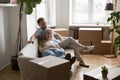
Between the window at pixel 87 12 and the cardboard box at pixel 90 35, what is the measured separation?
852 millimetres

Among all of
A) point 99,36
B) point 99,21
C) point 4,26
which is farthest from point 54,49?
point 99,21

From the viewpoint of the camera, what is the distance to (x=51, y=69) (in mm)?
2215

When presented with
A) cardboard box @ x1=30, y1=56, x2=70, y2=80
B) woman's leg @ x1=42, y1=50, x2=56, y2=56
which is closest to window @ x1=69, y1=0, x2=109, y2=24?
woman's leg @ x1=42, y1=50, x2=56, y2=56

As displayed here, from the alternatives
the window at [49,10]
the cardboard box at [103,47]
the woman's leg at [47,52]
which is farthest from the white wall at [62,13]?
the woman's leg at [47,52]

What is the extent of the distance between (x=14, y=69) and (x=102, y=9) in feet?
10.5

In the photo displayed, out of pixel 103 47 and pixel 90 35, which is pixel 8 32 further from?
pixel 103 47

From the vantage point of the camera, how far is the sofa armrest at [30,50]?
2741 millimetres

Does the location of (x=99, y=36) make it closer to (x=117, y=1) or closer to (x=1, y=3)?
(x=117, y=1)

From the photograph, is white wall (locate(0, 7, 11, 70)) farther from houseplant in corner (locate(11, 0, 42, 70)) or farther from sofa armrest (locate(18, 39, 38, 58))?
sofa armrest (locate(18, 39, 38, 58))

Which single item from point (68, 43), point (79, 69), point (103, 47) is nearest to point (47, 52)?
point (68, 43)

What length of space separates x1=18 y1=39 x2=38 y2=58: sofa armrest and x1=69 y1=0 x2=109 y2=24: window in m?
2.32

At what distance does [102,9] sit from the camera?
548 centimetres

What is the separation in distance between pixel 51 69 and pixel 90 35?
2.64 metres

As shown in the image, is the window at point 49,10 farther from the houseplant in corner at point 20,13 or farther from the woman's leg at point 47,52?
the woman's leg at point 47,52
